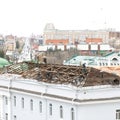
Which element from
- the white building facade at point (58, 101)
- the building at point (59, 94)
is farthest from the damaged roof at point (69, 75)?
the white building facade at point (58, 101)

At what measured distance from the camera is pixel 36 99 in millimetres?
25922

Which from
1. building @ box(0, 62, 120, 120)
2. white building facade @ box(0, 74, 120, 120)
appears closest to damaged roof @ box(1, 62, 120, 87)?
building @ box(0, 62, 120, 120)

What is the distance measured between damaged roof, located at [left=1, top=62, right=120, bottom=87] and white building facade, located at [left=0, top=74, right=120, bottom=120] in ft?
1.80

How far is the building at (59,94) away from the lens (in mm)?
22703

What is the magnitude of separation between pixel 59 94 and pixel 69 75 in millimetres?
2260

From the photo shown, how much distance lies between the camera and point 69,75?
84.0ft

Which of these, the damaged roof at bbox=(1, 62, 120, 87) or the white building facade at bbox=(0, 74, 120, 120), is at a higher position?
the damaged roof at bbox=(1, 62, 120, 87)

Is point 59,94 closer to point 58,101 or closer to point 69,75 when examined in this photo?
point 58,101

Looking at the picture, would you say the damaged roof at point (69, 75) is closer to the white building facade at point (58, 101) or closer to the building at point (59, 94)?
the building at point (59, 94)

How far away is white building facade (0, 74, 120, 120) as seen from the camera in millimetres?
22609

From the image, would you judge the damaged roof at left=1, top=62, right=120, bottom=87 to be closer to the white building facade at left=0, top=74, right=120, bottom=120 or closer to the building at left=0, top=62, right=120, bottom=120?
the building at left=0, top=62, right=120, bottom=120

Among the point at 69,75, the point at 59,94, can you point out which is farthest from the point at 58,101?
the point at 69,75

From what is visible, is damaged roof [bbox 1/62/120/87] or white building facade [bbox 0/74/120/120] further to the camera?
A: damaged roof [bbox 1/62/120/87]

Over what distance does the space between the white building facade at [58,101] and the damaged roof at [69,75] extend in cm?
55
